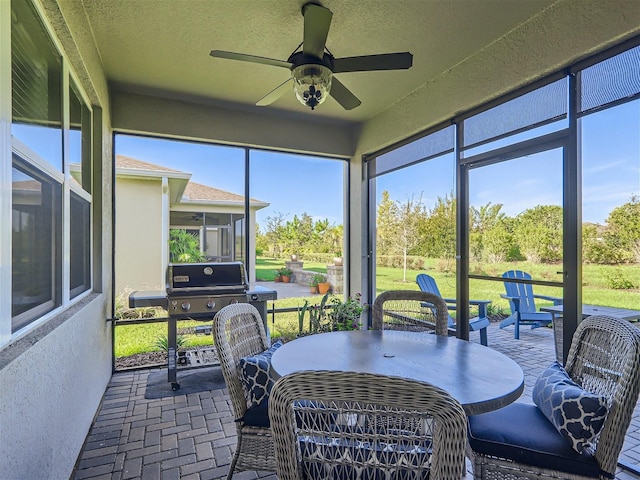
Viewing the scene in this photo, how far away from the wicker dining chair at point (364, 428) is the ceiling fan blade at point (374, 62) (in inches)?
77.6

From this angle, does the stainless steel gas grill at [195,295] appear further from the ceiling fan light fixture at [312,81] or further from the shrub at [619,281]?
the shrub at [619,281]

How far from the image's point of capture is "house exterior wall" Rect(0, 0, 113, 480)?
125 centimetres

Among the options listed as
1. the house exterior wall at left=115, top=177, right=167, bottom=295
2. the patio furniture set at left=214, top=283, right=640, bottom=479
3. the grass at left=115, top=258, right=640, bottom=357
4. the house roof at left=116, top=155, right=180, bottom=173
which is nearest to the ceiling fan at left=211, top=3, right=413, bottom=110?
the patio furniture set at left=214, top=283, right=640, bottom=479

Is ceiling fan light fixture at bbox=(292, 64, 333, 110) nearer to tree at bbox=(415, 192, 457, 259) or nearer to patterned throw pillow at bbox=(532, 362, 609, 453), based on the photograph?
tree at bbox=(415, 192, 457, 259)

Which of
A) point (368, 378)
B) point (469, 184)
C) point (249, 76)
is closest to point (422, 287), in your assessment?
point (469, 184)

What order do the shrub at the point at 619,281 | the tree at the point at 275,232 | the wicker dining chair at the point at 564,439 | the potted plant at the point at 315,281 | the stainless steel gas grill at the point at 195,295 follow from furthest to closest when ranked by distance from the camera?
the potted plant at the point at 315,281 < the tree at the point at 275,232 < the stainless steel gas grill at the point at 195,295 < the shrub at the point at 619,281 < the wicker dining chair at the point at 564,439

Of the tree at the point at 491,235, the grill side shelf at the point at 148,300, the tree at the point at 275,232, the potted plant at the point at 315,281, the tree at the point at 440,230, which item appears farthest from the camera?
the potted plant at the point at 315,281

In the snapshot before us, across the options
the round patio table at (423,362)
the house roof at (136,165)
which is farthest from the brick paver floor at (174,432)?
the house roof at (136,165)

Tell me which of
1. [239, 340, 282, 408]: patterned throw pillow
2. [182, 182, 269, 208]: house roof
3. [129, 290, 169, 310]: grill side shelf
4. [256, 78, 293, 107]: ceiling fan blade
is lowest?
[239, 340, 282, 408]: patterned throw pillow

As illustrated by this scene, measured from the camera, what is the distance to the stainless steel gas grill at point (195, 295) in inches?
131

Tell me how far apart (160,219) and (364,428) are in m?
3.74

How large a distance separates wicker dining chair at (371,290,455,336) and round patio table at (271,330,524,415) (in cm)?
33

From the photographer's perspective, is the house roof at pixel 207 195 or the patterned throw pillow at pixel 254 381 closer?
the patterned throw pillow at pixel 254 381

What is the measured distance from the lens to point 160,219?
4109mm
